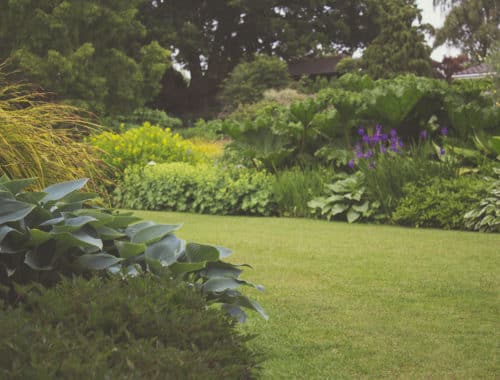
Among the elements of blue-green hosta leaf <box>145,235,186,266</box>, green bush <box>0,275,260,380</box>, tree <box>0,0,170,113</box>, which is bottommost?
green bush <box>0,275,260,380</box>

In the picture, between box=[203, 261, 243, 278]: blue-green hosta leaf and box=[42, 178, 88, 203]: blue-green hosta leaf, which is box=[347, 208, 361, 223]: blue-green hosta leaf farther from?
box=[42, 178, 88, 203]: blue-green hosta leaf

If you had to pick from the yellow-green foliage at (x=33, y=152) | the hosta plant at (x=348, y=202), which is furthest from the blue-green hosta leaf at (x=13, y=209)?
the hosta plant at (x=348, y=202)

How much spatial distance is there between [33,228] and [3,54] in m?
25.1

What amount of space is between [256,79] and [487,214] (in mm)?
21833

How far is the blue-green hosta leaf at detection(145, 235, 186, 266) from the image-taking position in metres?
2.84

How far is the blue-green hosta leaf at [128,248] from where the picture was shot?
2800 mm

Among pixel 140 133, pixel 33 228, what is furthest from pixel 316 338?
pixel 140 133

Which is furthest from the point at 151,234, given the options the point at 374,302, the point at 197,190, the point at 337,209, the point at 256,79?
the point at 256,79

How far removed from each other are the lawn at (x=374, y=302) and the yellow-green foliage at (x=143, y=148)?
537 centimetres

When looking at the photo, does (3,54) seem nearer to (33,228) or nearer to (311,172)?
(311,172)

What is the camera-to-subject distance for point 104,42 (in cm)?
2538

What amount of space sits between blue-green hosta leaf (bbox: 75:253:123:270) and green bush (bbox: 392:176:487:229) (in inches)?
228

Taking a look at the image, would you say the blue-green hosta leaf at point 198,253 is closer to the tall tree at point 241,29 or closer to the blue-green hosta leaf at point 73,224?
the blue-green hosta leaf at point 73,224

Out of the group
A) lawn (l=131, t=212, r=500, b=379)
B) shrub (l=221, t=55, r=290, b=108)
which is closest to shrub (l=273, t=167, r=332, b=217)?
lawn (l=131, t=212, r=500, b=379)
